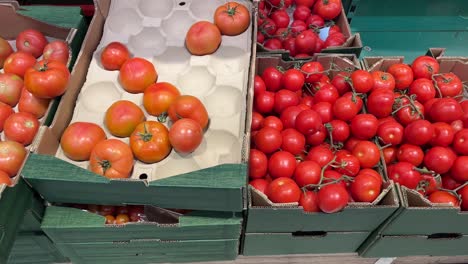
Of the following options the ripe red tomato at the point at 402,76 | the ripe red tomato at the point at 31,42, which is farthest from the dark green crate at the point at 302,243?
the ripe red tomato at the point at 31,42

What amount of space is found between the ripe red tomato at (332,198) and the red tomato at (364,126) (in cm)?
28

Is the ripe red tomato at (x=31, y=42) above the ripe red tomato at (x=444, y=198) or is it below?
above

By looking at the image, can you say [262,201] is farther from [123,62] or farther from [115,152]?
[123,62]

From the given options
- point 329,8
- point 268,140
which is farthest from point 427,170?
point 329,8

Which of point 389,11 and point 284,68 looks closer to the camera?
point 284,68

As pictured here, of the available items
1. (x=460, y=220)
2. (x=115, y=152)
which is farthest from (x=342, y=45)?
(x=115, y=152)

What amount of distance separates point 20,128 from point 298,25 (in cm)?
129

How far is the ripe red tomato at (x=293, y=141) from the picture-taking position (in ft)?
4.33

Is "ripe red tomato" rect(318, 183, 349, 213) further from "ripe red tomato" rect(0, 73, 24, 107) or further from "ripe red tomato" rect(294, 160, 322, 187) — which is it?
"ripe red tomato" rect(0, 73, 24, 107)

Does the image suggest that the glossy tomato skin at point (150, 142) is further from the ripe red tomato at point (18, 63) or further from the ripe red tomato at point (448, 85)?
the ripe red tomato at point (448, 85)

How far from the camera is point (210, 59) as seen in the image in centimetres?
133

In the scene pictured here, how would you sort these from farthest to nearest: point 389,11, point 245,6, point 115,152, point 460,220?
point 389,11 → point 245,6 → point 460,220 → point 115,152

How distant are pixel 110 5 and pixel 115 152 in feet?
2.29

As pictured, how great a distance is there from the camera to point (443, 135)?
4.37 ft
